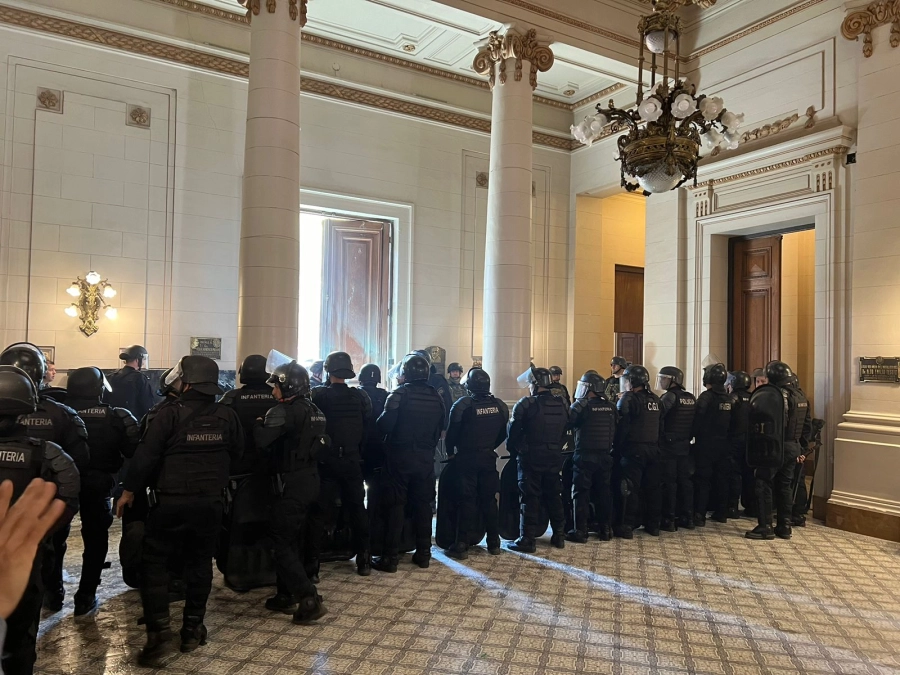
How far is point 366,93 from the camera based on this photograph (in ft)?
36.4

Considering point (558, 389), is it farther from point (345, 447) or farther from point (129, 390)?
point (129, 390)

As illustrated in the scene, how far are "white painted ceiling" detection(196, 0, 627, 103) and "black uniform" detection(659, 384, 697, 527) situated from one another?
18.7 feet

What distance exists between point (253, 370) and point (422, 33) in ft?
25.7

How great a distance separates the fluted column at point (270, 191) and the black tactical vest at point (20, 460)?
3.55m

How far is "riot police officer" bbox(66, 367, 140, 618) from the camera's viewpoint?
4.31 meters

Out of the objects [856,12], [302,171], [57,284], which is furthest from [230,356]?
[856,12]

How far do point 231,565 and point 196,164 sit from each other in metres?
6.96

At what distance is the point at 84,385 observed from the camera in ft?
14.2

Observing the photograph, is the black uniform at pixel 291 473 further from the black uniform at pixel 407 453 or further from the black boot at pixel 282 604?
the black uniform at pixel 407 453

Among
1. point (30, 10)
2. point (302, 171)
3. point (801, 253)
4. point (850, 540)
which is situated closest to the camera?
point (850, 540)

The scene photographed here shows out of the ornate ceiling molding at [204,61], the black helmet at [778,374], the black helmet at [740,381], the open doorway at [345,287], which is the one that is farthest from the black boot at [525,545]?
the ornate ceiling molding at [204,61]

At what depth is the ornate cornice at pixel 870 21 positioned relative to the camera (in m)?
7.14

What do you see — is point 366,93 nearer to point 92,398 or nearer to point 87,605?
point 92,398

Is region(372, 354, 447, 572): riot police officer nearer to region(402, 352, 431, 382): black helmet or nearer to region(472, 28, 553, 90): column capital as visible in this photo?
region(402, 352, 431, 382): black helmet
